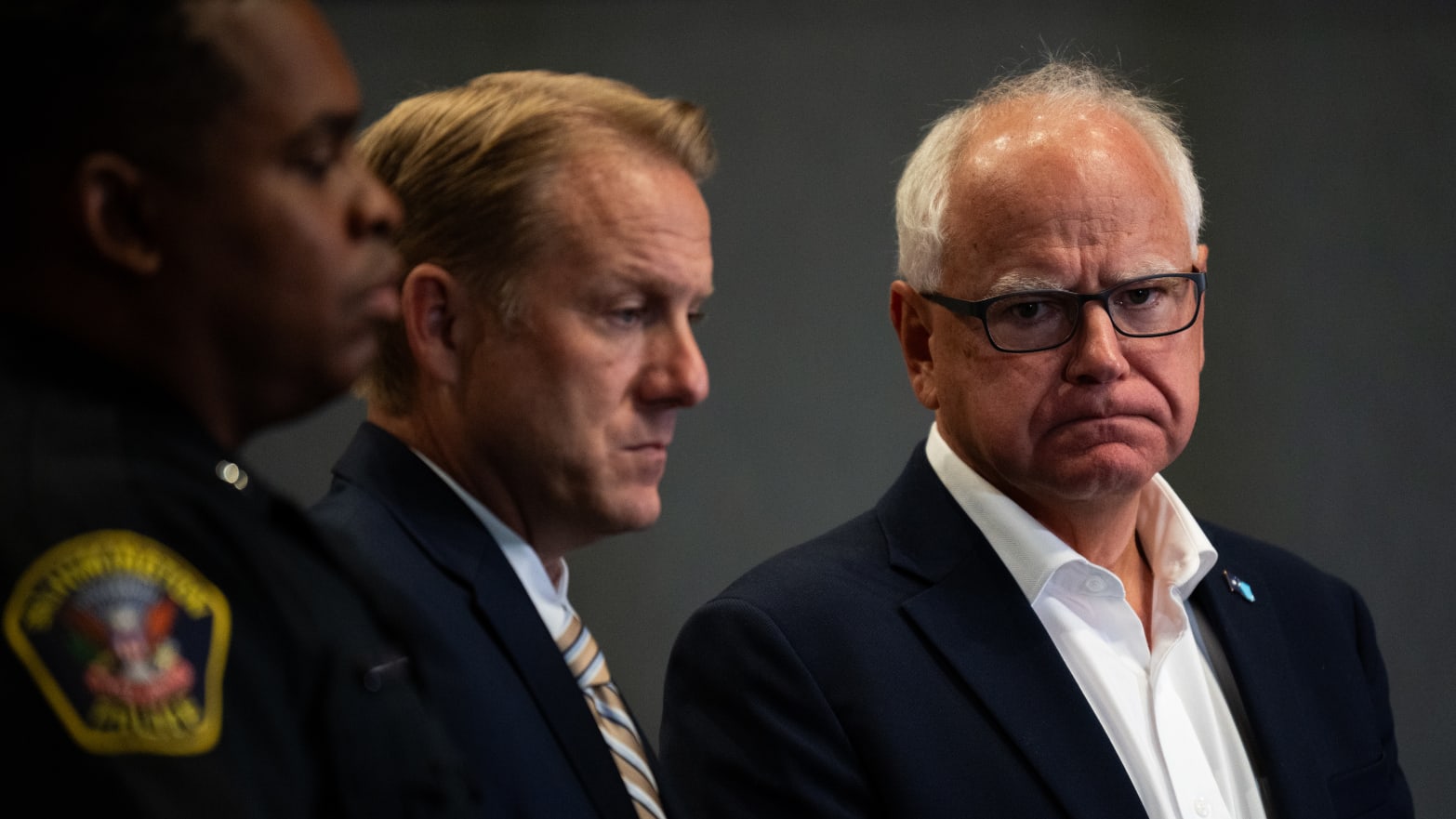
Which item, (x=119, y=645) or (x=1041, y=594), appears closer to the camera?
(x=119, y=645)

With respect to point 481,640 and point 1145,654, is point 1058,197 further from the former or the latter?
point 481,640

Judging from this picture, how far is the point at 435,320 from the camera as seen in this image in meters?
1.51

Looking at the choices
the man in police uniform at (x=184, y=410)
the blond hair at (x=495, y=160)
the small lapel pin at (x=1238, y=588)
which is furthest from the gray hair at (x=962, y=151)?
the man in police uniform at (x=184, y=410)

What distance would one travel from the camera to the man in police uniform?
2.32 ft

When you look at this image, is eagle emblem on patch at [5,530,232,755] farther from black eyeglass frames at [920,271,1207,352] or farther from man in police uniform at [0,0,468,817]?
black eyeglass frames at [920,271,1207,352]

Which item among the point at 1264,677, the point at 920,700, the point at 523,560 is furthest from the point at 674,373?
the point at 1264,677

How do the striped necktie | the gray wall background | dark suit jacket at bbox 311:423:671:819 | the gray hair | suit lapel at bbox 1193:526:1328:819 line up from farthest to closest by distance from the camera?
the gray wall background < the gray hair < suit lapel at bbox 1193:526:1328:819 < the striped necktie < dark suit jacket at bbox 311:423:671:819

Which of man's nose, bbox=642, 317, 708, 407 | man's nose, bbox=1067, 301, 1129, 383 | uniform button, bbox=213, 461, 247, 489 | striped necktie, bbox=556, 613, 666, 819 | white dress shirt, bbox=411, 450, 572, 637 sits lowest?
striped necktie, bbox=556, 613, 666, 819

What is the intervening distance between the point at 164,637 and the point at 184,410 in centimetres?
16

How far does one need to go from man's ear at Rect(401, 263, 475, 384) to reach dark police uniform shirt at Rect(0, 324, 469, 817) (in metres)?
0.62

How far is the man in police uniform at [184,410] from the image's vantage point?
27.9 inches

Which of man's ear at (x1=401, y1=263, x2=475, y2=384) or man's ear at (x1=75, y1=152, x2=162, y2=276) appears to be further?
man's ear at (x1=401, y1=263, x2=475, y2=384)

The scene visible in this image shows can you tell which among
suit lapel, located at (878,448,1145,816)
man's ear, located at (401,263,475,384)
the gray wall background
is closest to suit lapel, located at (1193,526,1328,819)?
A: suit lapel, located at (878,448,1145,816)

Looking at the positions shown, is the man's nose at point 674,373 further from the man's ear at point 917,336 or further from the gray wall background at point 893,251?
the gray wall background at point 893,251
